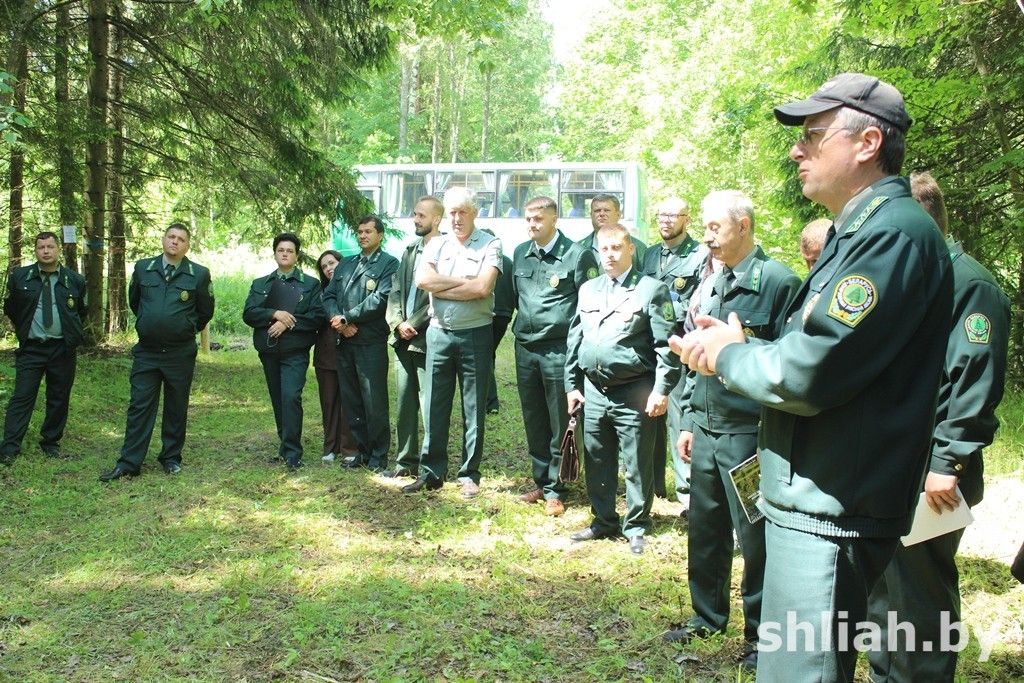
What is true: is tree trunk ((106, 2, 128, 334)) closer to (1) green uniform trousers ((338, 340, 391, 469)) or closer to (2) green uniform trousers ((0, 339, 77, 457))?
(2) green uniform trousers ((0, 339, 77, 457))

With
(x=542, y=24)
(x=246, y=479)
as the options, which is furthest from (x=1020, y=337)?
(x=542, y=24)

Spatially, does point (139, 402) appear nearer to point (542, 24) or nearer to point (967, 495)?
point (967, 495)

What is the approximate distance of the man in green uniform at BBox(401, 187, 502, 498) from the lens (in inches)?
247

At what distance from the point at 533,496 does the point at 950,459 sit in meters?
3.57

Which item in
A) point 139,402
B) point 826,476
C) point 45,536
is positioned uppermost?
point 826,476

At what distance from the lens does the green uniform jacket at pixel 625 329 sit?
16.5 ft

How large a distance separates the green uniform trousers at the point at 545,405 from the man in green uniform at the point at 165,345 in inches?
109

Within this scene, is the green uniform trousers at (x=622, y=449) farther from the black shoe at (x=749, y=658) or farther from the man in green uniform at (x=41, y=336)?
the man in green uniform at (x=41, y=336)

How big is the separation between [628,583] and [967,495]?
1.97 metres

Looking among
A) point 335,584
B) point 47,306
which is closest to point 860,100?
point 335,584

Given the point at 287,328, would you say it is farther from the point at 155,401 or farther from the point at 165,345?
the point at 155,401

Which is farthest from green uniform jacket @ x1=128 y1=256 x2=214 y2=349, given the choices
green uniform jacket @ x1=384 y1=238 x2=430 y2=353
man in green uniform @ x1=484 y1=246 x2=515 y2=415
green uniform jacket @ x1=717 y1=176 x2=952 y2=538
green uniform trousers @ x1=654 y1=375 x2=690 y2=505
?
green uniform jacket @ x1=717 y1=176 x2=952 y2=538

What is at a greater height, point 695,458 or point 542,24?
point 542,24

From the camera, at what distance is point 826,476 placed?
216 centimetres
